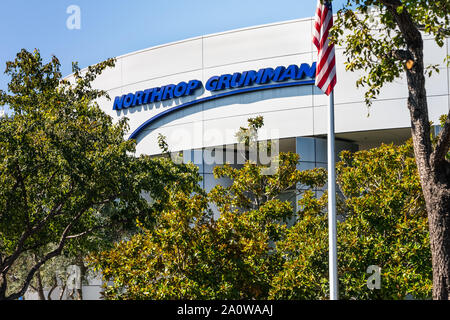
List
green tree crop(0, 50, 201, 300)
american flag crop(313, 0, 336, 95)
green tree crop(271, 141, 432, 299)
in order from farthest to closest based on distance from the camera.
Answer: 1. green tree crop(0, 50, 201, 300)
2. green tree crop(271, 141, 432, 299)
3. american flag crop(313, 0, 336, 95)

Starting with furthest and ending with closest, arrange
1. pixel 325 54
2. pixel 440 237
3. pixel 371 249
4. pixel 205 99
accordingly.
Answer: pixel 205 99
pixel 371 249
pixel 325 54
pixel 440 237

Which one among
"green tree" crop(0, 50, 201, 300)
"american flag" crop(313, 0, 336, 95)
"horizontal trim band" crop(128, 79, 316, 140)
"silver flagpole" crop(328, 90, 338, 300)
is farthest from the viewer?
"horizontal trim band" crop(128, 79, 316, 140)

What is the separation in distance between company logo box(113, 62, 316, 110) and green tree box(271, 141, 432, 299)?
41.6 feet

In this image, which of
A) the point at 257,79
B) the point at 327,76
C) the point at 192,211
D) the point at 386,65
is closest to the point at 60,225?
the point at 192,211

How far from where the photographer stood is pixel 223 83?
99.4ft

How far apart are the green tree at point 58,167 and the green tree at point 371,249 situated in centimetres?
387

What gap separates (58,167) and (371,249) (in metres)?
7.52

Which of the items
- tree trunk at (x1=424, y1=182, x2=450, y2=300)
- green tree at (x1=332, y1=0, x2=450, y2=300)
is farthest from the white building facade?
tree trunk at (x1=424, y1=182, x2=450, y2=300)

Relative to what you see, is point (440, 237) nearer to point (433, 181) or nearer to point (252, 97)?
point (433, 181)

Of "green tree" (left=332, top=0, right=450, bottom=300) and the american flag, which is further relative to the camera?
the american flag

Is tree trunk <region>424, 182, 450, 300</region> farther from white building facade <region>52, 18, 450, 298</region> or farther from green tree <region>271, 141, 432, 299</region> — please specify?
white building facade <region>52, 18, 450, 298</region>

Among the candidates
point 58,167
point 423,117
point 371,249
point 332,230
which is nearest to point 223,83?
point 58,167

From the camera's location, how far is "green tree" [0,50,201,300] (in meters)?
13.8

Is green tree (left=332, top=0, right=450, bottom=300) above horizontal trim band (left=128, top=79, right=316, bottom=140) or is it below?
below
